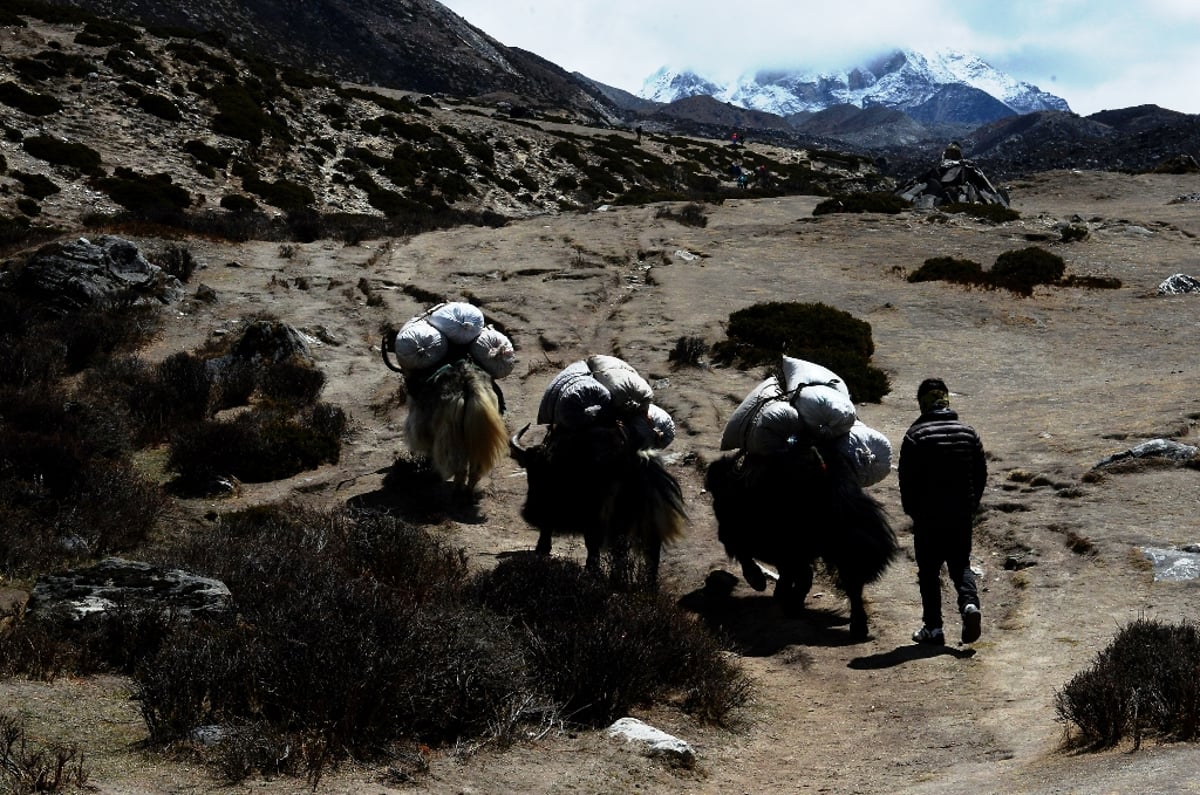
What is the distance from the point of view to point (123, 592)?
5.43m

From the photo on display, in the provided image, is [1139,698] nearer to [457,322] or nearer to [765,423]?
[765,423]

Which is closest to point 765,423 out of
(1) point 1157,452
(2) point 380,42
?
(1) point 1157,452

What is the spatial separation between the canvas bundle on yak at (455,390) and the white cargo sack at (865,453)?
144 inches

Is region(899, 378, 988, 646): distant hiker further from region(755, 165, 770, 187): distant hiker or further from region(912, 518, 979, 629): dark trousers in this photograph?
region(755, 165, 770, 187): distant hiker

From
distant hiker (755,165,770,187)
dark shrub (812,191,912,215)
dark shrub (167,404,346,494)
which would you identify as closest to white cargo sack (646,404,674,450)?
dark shrub (167,404,346,494)

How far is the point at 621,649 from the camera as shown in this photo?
5.46 m

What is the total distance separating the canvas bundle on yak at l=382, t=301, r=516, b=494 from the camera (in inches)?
394

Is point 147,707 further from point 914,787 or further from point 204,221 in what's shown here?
point 204,221

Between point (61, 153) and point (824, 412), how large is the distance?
81.6 ft

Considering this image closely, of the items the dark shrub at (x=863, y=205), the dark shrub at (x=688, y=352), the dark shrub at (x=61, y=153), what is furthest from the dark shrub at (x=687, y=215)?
the dark shrub at (x=61, y=153)

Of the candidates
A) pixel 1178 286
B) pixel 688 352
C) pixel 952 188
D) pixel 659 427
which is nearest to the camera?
pixel 659 427

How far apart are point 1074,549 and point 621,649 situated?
4.21m

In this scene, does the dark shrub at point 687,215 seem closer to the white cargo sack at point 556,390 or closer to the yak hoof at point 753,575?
the white cargo sack at point 556,390

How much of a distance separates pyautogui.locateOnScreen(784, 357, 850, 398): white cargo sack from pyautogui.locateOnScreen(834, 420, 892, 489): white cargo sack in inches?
12.6
